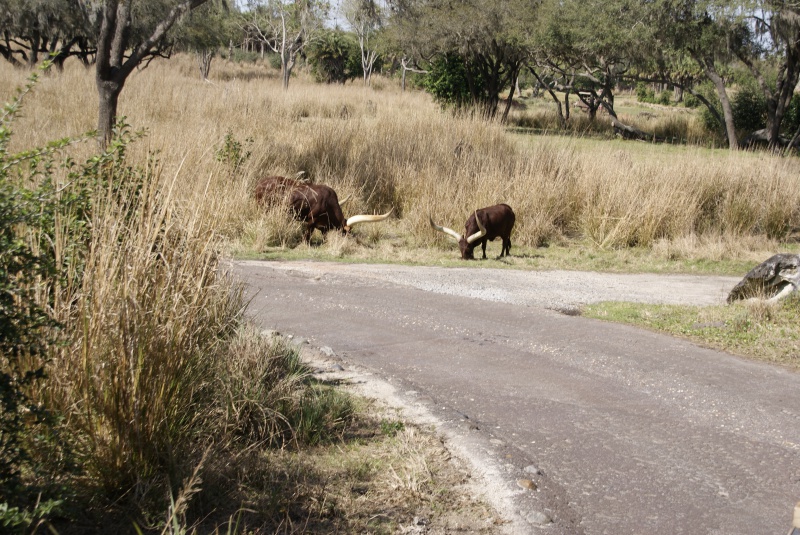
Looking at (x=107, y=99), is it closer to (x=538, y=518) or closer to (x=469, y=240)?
(x=469, y=240)

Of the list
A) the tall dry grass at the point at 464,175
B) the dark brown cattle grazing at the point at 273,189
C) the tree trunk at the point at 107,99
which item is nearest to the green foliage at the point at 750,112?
the tall dry grass at the point at 464,175

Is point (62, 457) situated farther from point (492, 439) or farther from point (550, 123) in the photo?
point (550, 123)

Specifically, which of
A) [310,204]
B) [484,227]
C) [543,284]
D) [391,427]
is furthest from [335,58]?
[391,427]

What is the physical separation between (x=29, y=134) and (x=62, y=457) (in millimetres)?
12631

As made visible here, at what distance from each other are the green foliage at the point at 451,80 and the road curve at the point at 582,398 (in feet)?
74.5

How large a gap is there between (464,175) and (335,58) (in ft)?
129

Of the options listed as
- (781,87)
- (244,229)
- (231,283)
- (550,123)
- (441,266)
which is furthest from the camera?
(550,123)

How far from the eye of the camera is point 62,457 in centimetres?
383

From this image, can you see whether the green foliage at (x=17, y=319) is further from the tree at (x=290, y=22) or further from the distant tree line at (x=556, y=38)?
the tree at (x=290, y=22)

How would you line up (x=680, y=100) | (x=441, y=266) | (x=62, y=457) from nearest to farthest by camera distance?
1. (x=62, y=457)
2. (x=441, y=266)
3. (x=680, y=100)

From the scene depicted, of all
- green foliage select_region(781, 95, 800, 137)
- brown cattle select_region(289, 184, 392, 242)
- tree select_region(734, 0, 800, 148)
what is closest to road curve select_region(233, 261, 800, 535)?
brown cattle select_region(289, 184, 392, 242)

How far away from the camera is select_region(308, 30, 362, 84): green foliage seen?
52.1m

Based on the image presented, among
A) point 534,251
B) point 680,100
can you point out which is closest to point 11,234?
point 534,251

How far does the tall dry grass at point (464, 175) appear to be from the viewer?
1530 centimetres
